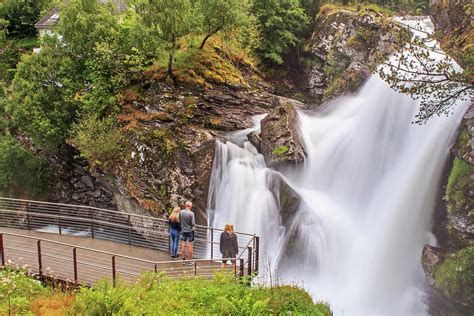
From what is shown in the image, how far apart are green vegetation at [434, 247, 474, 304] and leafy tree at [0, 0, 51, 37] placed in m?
37.7

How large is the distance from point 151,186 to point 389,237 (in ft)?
31.8

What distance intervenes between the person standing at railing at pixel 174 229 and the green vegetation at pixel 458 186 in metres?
9.26

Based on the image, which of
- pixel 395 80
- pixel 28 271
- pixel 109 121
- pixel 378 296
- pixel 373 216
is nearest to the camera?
pixel 28 271

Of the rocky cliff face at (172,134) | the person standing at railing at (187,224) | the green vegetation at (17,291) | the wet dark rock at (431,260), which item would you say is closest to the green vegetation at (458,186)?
the wet dark rock at (431,260)

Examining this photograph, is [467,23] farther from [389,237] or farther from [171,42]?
[171,42]

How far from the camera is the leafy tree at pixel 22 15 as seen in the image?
3912 centimetres

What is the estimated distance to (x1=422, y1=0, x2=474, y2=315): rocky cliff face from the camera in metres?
14.6

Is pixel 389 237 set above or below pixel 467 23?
below

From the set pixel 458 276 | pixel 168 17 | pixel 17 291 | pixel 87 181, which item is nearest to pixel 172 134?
pixel 168 17

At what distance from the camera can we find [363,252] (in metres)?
17.0

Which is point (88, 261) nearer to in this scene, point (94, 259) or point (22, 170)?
point (94, 259)

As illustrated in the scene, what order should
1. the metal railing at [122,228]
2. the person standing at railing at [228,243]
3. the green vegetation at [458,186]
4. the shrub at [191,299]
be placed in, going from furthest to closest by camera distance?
the green vegetation at [458,186], the metal railing at [122,228], the person standing at railing at [228,243], the shrub at [191,299]

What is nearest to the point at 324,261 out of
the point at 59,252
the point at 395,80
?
the point at 395,80

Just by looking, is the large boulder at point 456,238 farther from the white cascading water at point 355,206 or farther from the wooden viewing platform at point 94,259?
the wooden viewing platform at point 94,259
